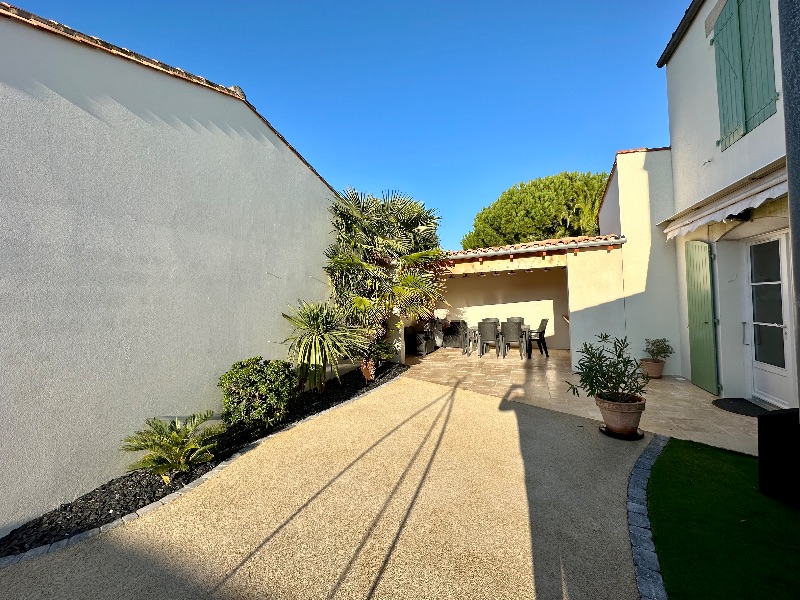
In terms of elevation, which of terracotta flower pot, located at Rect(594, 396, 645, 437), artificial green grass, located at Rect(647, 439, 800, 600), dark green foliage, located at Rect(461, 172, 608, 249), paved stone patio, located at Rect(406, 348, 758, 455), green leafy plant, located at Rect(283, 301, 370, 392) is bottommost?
artificial green grass, located at Rect(647, 439, 800, 600)

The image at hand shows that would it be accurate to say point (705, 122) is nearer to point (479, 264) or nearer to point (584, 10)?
point (584, 10)

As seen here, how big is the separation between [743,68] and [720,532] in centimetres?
745

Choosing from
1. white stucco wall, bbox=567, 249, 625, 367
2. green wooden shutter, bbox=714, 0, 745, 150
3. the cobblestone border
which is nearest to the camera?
the cobblestone border

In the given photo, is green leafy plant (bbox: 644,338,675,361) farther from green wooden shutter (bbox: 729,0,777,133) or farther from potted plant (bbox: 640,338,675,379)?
green wooden shutter (bbox: 729,0,777,133)

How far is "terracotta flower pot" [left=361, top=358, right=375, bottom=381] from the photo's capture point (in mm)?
9672

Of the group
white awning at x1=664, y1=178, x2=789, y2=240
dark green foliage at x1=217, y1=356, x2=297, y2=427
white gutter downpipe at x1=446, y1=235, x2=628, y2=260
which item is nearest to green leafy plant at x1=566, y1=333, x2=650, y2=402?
white awning at x1=664, y1=178, x2=789, y2=240

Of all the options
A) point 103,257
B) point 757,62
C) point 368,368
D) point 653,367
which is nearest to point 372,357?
point 368,368

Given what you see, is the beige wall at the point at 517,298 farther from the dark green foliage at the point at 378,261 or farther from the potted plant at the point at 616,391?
the potted plant at the point at 616,391

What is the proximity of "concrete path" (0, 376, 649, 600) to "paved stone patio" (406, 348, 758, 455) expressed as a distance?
1315 mm

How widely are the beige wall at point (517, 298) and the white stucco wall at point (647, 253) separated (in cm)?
530

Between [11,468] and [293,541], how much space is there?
3.24 metres

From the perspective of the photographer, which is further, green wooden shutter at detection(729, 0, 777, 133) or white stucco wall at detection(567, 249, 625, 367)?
white stucco wall at detection(567, 249, 625, 367)

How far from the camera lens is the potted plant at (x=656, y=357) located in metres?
9.26

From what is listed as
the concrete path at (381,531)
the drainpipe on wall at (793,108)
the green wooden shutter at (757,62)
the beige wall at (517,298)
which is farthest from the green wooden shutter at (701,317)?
the drainpipe on wall at (793,108)
